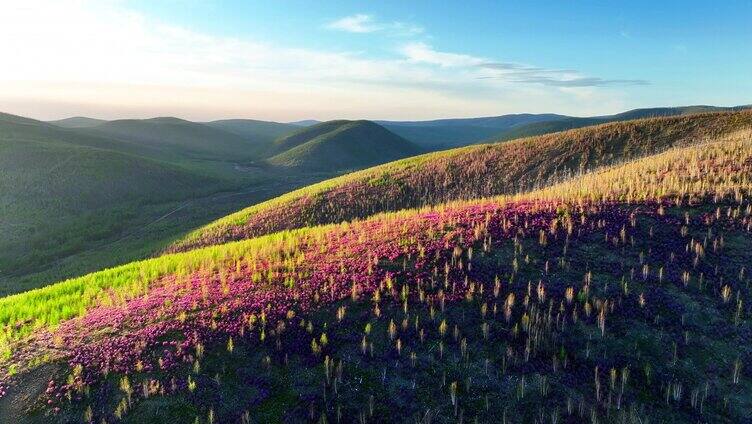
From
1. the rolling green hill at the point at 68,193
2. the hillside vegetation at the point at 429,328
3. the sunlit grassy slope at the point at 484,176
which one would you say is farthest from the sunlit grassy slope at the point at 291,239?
the rolling green hill at the point at 68,193

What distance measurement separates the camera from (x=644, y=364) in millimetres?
9430

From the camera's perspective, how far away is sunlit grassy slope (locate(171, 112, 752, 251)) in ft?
117

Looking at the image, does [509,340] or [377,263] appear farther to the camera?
[377,263]

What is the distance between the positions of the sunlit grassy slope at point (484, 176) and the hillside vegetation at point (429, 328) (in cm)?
1946

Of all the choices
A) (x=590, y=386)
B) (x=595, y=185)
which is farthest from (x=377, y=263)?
(x=595, y=185)

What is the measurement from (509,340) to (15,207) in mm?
69969

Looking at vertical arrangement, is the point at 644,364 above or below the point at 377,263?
below

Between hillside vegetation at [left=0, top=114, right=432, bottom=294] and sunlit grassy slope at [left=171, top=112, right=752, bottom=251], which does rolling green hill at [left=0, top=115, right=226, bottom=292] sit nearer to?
hillside vegetation at [left=0, top=114, right=432, bottom=294]

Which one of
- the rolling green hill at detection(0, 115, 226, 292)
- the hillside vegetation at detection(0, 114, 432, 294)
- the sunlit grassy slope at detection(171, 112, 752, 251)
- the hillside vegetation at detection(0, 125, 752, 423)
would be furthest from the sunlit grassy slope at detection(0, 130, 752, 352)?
the rolling green hill at detection(0, 115, 226, 292)

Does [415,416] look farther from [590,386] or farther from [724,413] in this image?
[724,413]

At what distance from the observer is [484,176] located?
39.9m

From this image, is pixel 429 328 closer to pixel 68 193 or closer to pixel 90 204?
pixel 90 204

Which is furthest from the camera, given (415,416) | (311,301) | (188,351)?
(311,301)

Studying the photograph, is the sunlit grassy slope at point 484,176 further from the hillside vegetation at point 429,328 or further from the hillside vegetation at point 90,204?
the hillside vegetation at point 429,328
